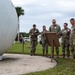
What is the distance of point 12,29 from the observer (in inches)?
500

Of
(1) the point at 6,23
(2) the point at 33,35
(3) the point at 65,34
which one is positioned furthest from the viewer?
(2) the point at 33,35

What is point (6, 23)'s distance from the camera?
1225 cm

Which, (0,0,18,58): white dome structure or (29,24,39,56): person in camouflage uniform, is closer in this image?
(0,0,18,58): white dome structure

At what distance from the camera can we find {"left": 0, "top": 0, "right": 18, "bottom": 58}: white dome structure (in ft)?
39.8

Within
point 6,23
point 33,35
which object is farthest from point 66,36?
point 6,23

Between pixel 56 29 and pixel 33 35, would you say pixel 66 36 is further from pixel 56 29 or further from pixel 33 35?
Result: pixel 33 35

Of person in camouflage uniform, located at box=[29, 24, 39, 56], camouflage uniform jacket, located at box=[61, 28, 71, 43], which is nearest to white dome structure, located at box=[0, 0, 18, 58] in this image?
camouflage uniform jacket, located at box=[61, 28, 71, 43]

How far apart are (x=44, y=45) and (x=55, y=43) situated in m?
3.04

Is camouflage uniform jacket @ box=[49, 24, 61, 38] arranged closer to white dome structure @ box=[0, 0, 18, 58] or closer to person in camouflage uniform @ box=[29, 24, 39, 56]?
person in camouflage uniform @ box=[29, 24, 39, 56]

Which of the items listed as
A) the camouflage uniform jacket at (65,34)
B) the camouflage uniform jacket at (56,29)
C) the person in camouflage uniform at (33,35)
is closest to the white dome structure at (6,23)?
the camouflage uniform jacket at (56,29)

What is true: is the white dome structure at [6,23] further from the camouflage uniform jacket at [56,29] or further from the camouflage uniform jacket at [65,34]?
the camouflage uniform jacket at [65,34]

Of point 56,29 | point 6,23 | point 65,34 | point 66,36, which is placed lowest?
point 66,36

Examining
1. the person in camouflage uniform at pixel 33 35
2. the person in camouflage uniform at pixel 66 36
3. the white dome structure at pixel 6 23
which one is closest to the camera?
the white dome structure at pixel 6 23

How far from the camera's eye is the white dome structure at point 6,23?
12.1 meters
